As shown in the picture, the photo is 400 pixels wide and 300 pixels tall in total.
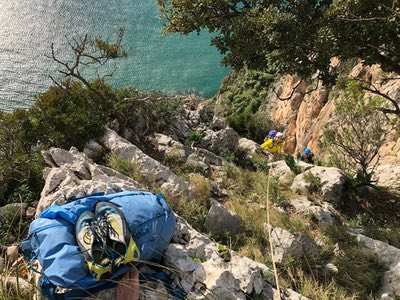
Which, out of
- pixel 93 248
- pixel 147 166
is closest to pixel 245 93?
pixel 147 166

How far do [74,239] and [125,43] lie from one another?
41.5 m

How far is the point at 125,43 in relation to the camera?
44.2 m

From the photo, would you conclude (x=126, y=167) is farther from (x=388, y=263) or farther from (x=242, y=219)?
(x=388, y=263)

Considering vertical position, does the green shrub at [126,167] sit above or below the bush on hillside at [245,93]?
above

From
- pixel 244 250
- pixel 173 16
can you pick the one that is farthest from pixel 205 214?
pixel 173 16

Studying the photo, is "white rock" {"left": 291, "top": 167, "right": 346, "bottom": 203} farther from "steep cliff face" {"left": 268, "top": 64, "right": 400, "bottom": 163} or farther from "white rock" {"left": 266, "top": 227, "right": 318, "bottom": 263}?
"steep cliff face" {"left": 268, "top": 64, "right": 400, "bottom": 163}

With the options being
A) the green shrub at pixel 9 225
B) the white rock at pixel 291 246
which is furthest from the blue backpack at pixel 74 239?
the white rock at pixel 291 246

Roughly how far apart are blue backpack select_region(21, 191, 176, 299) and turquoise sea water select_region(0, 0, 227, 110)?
33441mm

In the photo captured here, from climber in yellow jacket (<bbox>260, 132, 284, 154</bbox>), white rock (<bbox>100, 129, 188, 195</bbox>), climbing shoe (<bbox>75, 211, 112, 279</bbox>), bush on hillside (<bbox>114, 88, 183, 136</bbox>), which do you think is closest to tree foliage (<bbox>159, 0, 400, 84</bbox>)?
white rock (<bbox>100, 129, 188, 195</bbox>)

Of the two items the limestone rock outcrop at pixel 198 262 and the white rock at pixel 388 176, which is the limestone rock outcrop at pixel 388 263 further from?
the white rock at pixel 388 176

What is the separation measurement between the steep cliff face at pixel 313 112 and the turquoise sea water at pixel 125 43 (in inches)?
473

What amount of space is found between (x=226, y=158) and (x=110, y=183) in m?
7.86

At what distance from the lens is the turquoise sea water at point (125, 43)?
132 ft

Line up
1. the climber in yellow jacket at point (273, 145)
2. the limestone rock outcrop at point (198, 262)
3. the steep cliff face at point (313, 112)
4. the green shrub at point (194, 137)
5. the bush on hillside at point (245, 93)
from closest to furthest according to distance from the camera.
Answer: the limestone rock outcrop at point (198, 262) → the green shrub at point (194, 137) → the steep cliff face at point (313, 112) → the climber in yellow jacket at point (273, 145) → the bush on hillside at point (245, 93)
